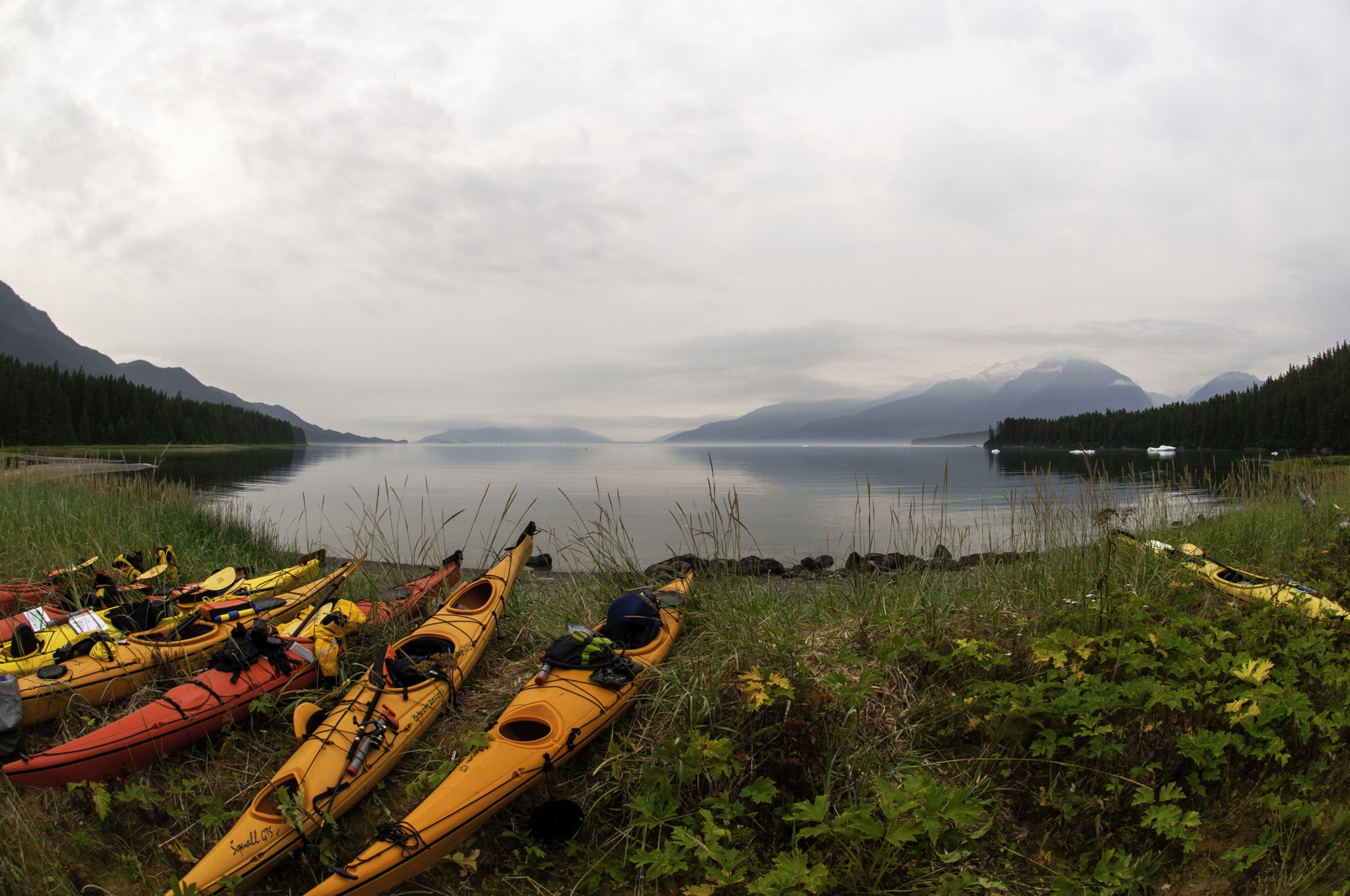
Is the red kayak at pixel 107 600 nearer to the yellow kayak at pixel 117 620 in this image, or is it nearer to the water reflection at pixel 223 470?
the yellow kayak at pixel 117 620

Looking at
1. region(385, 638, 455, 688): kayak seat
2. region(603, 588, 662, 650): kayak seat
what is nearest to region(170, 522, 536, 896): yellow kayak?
region(385, 638, 455, 688): kayak seat

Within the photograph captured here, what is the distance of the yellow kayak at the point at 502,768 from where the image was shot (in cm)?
279

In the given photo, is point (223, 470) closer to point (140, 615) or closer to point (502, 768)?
point (140, 615)

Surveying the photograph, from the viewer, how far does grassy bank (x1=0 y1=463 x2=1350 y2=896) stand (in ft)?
9.00

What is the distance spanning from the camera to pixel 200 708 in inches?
155

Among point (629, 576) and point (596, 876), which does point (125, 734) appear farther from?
point (629, 576)

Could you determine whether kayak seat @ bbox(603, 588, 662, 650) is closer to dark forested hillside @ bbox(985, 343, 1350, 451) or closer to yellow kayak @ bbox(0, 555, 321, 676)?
yellow kayak @ bbox(0, 555, 321, 676)

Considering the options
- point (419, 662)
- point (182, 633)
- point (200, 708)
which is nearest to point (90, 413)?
point (182, 633)

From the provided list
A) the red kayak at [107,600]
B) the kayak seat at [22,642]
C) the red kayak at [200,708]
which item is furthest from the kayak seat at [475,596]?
the kayak seat at [22,642]

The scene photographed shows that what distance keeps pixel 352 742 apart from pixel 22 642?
10.2ft

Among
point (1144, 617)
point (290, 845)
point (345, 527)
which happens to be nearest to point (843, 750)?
point (1144, 617)

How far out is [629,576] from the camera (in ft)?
18.4

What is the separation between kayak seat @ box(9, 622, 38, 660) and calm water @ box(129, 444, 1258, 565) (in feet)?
7.57

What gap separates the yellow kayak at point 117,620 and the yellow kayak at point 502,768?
3.16 meters
